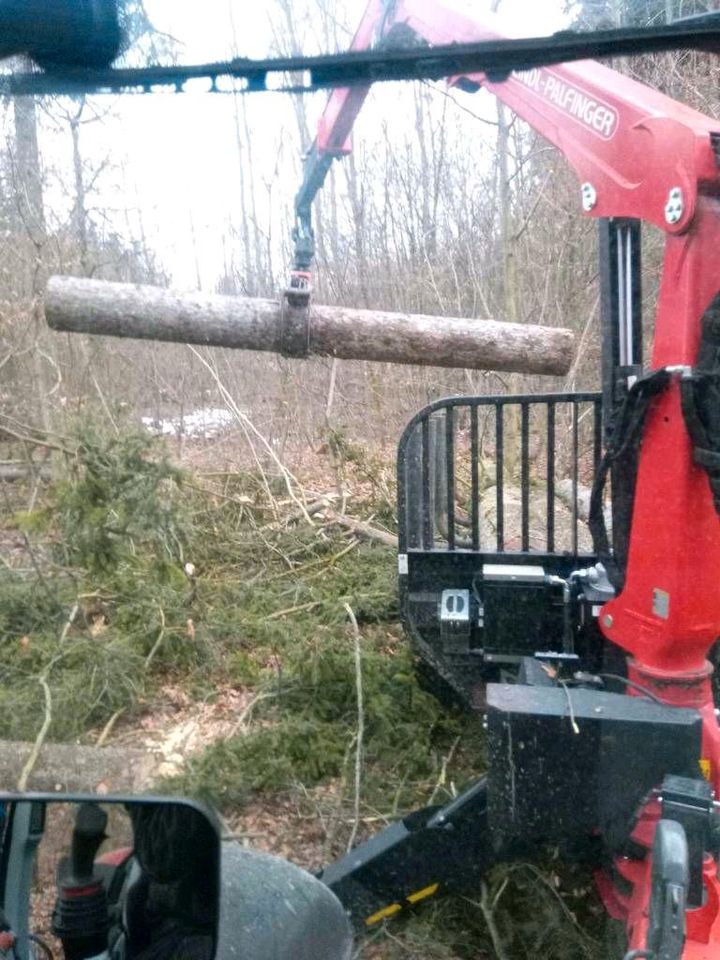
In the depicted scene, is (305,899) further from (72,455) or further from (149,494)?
(72,455)

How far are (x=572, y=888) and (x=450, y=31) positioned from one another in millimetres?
3146

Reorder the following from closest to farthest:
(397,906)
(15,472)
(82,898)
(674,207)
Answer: (82,898) < (674,207) < (397,906) < (15,472)

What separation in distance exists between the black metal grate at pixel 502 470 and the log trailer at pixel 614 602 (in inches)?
1.6

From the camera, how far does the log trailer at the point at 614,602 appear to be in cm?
248

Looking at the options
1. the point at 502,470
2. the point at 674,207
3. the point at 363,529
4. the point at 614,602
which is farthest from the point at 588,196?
the point at 363,529

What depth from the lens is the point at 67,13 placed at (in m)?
1.67

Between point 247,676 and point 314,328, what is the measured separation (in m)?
2.00

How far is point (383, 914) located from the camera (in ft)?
9.93

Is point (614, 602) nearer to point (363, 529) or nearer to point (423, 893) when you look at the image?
point (423, 893)

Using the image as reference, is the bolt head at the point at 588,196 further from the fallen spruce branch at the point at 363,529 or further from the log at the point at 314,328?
the fallen spruce branch at the point at 363,529

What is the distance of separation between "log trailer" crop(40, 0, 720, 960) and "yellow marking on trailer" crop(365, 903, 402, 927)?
0.05 feet

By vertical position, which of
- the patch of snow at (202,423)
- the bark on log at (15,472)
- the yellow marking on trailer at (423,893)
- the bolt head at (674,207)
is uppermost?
the bolt head at (674,207)

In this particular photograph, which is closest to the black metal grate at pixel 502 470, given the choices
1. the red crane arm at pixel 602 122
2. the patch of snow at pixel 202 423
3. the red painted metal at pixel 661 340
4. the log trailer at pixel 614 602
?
the log trailer at pixel 614 602

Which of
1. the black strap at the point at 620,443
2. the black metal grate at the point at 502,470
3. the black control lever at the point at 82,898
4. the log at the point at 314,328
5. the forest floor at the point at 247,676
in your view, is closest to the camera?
the black control lever at the point at 82,898
